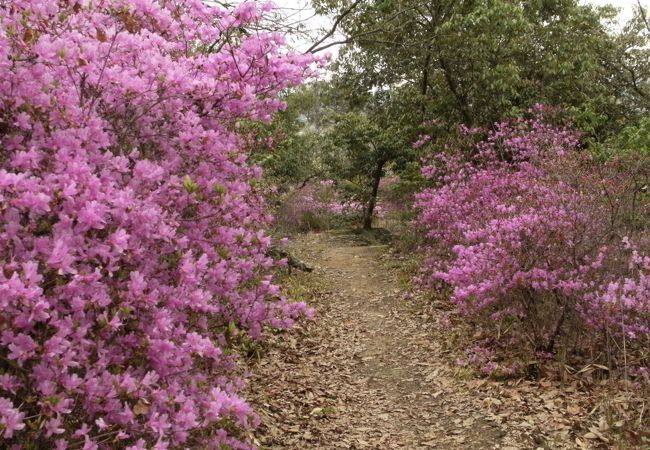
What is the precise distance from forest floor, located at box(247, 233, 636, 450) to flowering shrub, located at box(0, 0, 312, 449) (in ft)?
6.84

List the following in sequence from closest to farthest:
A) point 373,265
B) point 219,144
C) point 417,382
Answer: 1. point 219,144
2. point 417,382
3. point 373,265

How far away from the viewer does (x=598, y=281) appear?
509 cm

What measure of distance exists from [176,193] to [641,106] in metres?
17.9

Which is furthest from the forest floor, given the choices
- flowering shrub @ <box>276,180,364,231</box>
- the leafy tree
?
flowering shrub @ <box>276,180,364,231</box>

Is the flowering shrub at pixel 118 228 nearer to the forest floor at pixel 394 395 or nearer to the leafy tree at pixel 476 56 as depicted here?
the forest floor at pixel 394 395

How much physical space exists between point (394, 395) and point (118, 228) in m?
4.23

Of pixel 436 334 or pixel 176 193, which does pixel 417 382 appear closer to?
pixel 436 334

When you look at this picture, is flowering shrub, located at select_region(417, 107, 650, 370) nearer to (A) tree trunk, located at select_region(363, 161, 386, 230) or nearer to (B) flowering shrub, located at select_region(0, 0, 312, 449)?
(B) flowering shrub, located at select_region(0, 0, 312, 449)

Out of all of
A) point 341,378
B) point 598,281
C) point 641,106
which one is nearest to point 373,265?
point 341,378

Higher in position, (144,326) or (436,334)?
(144,326)

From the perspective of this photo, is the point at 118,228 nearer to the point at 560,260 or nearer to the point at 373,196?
the point at 560,260

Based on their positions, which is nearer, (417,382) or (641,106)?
(417,382)

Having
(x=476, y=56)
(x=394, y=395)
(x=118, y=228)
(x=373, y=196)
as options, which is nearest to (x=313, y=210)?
(x=373, y=196)

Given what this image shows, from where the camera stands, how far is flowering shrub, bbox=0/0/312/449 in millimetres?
1971
